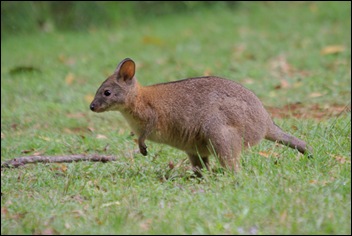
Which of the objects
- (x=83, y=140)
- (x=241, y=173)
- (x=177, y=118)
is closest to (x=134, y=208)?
(x=241, y=173)

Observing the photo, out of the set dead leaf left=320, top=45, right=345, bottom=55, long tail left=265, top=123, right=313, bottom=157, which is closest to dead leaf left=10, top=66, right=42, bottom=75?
dead leaf left=320, top=45, right=345, bottom=55

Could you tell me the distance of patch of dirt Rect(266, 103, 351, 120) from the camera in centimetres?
862

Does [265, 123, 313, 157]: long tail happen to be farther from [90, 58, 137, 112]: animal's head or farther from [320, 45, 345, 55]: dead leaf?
[320, 45, 345, 55]: dead leaf

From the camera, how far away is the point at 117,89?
657 cm

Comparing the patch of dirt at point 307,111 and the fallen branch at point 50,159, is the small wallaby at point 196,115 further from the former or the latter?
the patch of dirt at point 307,111

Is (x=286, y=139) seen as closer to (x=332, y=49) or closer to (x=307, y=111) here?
(x=307, y=111)

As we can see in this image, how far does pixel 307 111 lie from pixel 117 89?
3.22 meters

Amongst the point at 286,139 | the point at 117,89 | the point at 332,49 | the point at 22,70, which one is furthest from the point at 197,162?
the point at 332,49

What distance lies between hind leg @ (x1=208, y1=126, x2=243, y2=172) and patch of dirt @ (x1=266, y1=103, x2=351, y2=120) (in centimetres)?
256

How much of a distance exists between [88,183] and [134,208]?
1.05 m

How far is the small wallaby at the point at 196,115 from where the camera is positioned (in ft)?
20.1

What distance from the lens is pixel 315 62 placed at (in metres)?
12.0

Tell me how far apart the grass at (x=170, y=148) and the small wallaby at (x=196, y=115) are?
0.57ft

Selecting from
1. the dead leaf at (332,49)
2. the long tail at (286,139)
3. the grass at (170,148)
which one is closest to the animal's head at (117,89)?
the grass at (170,148)
